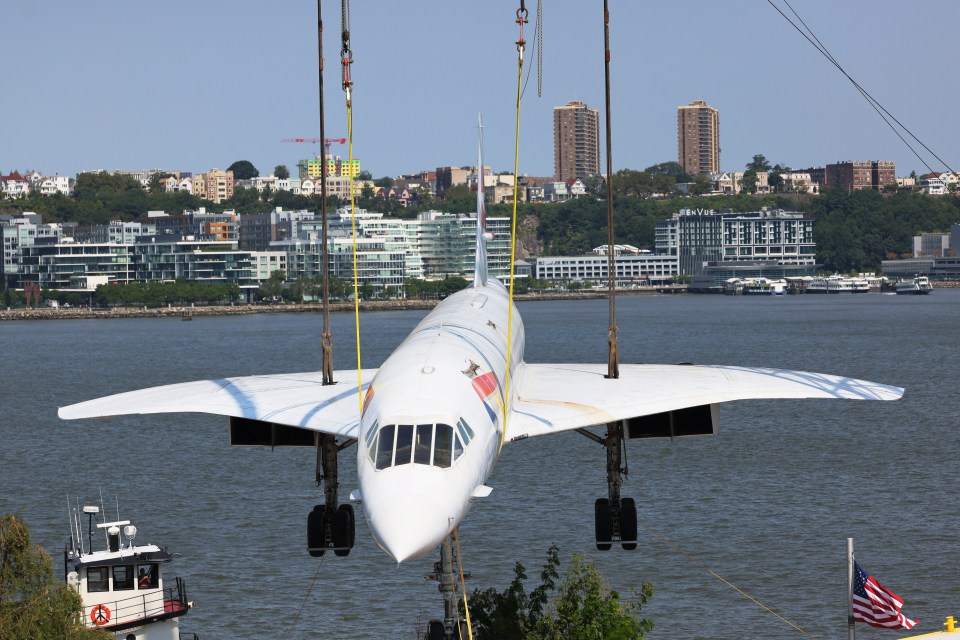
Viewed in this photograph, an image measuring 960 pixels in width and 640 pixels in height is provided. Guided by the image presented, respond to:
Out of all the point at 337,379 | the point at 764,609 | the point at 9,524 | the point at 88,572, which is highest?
the point at 337,379

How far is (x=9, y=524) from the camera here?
50.7 meters

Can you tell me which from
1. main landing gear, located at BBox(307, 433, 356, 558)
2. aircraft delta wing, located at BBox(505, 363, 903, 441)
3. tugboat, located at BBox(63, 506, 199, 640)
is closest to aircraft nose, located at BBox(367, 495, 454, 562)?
aircraft delta wing, located at BBox(505, 363, 903, 441)

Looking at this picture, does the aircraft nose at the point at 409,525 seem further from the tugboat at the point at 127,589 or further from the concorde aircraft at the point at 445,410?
the tugboat at the point at 127,589

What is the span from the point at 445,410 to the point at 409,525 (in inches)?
142

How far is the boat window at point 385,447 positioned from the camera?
2841 centimetres

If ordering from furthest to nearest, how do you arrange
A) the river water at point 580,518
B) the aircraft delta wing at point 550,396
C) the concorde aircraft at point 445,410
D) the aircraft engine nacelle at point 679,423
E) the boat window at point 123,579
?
the river water at point 580,518 < the boat window at point 123,579 < the aircraft engine nacelle at point 679,423 < the aircraft delta wing at point 550,396 < the concorde aircraft at point 445,410

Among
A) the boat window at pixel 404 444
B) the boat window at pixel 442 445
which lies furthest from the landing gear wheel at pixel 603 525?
the boat window at pixel 404 444

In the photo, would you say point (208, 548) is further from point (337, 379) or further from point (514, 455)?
point (337, 379)

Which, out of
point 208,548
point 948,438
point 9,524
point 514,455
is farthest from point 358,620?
point 948,438

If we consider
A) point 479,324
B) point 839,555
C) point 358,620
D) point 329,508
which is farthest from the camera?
point 839,555

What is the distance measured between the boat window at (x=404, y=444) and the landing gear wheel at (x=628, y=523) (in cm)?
1184

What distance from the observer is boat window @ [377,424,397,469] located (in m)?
28.4

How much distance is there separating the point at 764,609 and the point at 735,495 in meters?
29.5

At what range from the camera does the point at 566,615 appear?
197ft
